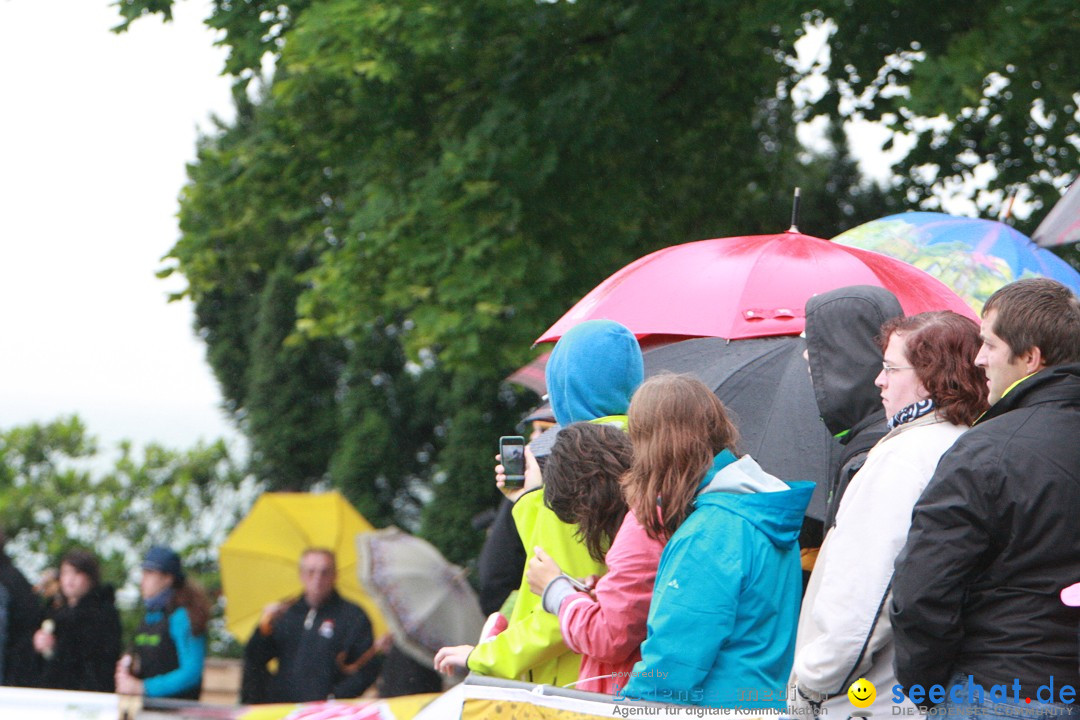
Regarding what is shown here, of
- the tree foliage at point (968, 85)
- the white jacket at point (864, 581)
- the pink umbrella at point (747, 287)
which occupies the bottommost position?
the white jacket at point (864, 581)

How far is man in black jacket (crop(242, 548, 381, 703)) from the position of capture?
637 cm

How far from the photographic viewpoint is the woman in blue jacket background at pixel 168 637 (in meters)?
6.65

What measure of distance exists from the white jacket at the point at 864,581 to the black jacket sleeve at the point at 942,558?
0.35ft

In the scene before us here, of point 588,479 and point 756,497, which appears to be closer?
point 756,497

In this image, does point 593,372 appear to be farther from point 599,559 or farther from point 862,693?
point 862,693

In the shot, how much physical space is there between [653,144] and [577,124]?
3.33 feet

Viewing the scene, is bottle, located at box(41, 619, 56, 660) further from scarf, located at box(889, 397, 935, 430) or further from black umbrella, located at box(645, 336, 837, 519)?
scarf, located at box(889, 397, 935, 430)

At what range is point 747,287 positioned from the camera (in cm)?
431

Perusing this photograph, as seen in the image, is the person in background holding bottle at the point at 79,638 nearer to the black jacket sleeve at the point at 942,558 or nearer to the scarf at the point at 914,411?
the scarf at the point at 914,411

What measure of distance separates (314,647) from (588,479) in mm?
3718

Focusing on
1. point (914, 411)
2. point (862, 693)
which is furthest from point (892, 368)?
point (862, 693)

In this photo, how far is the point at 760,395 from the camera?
13.0 ft

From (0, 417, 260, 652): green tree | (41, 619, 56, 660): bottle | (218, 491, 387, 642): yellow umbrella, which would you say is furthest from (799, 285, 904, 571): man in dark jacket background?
(0, 417, 260, 652): green tree

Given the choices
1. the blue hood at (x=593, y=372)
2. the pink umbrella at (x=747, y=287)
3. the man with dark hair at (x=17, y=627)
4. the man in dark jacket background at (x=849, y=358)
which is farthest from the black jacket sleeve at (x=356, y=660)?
the man in dark jacket background at (x=849, y=358)
